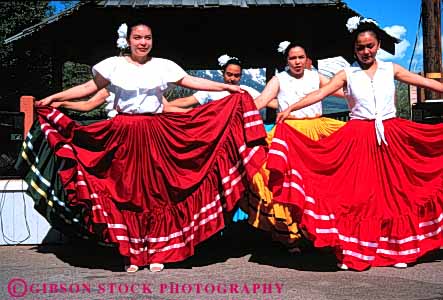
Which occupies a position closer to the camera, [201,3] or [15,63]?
[201,3]

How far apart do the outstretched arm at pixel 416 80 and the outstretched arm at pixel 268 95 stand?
1076 mm

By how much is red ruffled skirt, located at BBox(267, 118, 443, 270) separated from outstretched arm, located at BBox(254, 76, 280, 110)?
43cm

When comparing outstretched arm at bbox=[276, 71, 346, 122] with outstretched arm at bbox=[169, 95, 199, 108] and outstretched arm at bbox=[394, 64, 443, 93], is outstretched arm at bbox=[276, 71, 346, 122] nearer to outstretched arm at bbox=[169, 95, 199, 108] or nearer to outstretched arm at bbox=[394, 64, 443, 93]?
outstretched arm at bbox=[394, 64, 443, 93]

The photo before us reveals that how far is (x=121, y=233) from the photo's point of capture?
4.64 meters

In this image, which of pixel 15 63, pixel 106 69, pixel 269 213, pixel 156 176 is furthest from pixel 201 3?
pixel 15 63

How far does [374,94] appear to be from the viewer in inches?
192

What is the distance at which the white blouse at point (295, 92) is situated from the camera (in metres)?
5.30

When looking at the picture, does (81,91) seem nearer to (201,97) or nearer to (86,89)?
(86,89)

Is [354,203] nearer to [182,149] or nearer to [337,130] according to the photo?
[337,130]

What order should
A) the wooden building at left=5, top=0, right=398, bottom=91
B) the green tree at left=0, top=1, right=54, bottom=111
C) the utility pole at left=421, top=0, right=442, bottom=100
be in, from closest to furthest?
the wooden building at left=5, top=0, right=398, bottom=91, the utility pole at left=421, top=0, right=442, bottom=100, the green tree at left=0, top=1, right=54, bottom=111

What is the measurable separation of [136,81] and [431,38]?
6341 millimetres

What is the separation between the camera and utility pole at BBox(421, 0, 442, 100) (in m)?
9.22

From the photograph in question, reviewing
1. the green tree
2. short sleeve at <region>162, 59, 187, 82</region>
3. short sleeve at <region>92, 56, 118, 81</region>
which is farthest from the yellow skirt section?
the green tree

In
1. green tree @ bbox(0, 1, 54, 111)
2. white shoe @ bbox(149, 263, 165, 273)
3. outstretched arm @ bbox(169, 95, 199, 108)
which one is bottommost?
white shoe @ bbox(149, 263, 165, 273)
